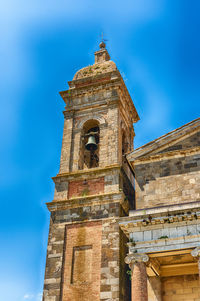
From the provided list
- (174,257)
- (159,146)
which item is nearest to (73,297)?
(174,257)

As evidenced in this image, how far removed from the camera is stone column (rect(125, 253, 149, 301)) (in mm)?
15398

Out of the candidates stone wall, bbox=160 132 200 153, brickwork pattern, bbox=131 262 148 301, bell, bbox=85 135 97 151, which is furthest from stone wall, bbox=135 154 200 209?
bell, bbox=85 135 97 151

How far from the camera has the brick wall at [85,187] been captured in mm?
21172

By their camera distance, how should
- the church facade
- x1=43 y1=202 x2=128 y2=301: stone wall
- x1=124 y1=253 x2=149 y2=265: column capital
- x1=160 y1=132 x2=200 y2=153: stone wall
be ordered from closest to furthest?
x1=124 y1=253 x2=149 y2=265: column capital → the church facade → x1=43 y1=202 x2=128 y2=301: stone wall → x1=160 y1=132 x2=200 y2=153: stone wall

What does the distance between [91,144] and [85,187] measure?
107 inches

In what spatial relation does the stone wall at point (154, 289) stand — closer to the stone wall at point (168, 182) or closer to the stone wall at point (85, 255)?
the stone wall at point (85, 255)

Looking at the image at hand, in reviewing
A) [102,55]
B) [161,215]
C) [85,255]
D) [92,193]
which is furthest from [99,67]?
[161,215]

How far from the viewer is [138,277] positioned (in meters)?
15.7

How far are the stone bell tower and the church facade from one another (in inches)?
1.9

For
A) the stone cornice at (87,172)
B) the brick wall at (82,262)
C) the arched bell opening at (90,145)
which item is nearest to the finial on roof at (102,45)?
the arched bell opening at (90,145)

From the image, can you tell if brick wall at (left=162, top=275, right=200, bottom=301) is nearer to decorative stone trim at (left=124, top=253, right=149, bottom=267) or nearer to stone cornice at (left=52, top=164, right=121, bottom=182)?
decorative stone trim at (left=124, top=253, right=149, bottom=267)

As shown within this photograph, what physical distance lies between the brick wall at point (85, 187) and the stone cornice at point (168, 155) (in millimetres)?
2279

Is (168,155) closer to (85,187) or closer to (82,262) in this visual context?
(85,187)

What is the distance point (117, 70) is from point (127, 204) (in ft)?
27.3
